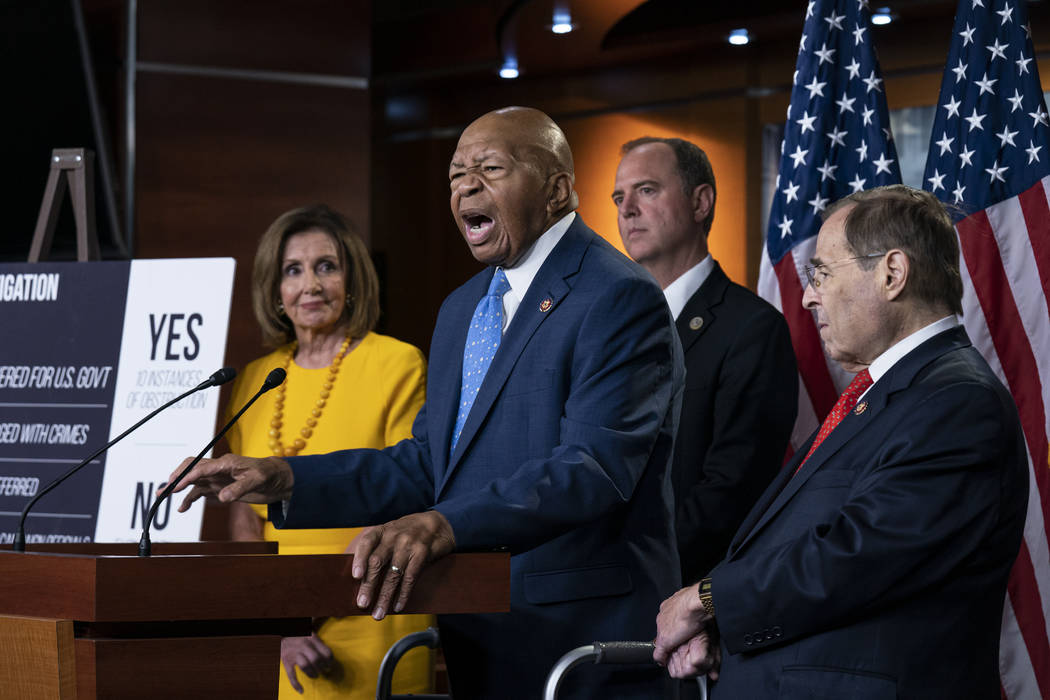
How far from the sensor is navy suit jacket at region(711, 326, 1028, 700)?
1.70 m

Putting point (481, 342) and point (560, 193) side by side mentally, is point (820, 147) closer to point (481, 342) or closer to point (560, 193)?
point (560, 193)

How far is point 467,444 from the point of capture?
2104 mm

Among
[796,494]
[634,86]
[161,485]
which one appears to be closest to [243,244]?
[634,86]

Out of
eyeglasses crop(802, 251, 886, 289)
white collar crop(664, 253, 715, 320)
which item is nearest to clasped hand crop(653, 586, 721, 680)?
eyeglasses crop(802, 251, 886, 289)

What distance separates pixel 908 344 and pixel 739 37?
4552 millimetres

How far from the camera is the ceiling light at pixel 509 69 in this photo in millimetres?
6746

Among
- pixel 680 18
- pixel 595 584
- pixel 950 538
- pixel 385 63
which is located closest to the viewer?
pixel 950 538

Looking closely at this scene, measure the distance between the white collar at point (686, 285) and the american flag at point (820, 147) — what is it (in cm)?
44

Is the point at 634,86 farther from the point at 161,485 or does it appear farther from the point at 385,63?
the point at 161,485

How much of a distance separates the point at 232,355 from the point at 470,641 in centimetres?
401

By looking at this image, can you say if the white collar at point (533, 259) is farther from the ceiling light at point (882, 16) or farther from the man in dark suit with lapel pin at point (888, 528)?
the ceiling light at point (882, 16)

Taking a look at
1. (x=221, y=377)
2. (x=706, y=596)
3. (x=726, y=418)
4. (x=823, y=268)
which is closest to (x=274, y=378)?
(x=221, y=377)

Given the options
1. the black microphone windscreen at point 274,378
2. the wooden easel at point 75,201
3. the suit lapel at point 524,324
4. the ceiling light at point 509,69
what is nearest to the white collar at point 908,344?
the suit lapel at point 524,324

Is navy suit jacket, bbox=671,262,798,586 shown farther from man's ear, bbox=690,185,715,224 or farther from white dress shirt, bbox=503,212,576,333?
white dress shirt, bbox=503,212,576,333
